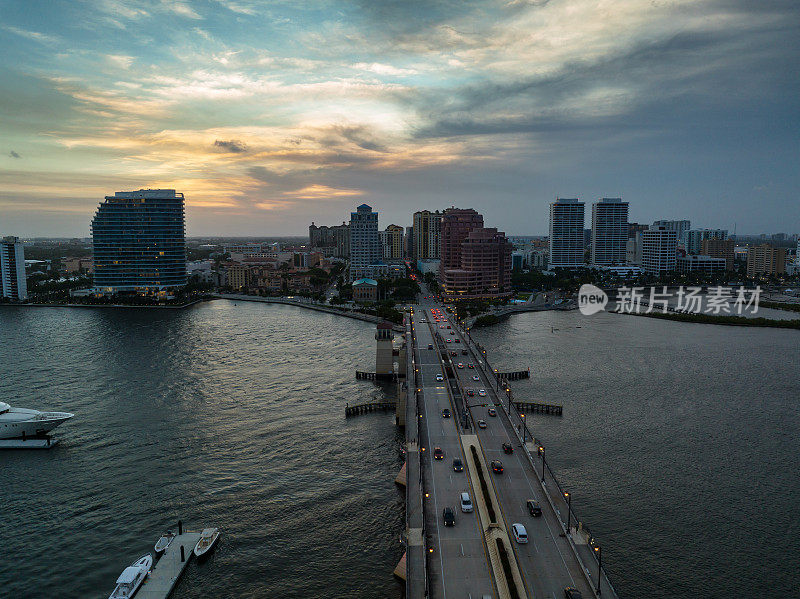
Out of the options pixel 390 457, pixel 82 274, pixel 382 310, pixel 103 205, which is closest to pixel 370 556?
pixel 390 457

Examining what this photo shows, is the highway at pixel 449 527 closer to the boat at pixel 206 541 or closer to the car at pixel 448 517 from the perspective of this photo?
the car at pixel 448 517

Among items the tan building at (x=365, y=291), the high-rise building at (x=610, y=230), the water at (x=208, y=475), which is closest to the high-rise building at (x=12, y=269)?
the water at (x=208, y=475)

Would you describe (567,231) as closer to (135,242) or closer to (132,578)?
(135,242)

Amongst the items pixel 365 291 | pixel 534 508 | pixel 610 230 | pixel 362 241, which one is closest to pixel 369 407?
pixel 534 508

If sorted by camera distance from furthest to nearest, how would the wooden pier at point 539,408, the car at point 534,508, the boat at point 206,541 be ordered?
1. the wooden pier at point 539,408
2. the boat at point 206,541
3. the car at point 534,508

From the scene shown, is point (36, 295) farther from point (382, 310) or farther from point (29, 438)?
point (29, 438)
